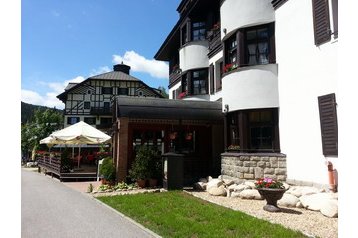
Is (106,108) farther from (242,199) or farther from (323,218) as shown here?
(323,218)

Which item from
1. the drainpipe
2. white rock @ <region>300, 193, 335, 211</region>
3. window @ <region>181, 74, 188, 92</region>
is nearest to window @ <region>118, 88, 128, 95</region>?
window @ <region>181, 74, 188, 92</region>

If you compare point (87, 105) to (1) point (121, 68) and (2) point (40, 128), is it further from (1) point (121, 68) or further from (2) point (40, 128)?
(1) point (121, 68)

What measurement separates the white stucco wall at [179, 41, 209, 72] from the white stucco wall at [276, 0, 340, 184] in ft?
25.0

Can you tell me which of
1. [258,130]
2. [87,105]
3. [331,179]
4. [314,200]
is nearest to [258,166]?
[258,130]

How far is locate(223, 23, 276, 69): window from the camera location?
13.2 metres

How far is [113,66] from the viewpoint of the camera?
196 ft

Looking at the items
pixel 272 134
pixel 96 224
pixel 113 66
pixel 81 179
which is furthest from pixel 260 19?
pixel 113 66

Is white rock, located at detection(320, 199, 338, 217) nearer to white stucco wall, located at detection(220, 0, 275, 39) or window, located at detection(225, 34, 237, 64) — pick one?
white stucco wall, located at detection(220, 0, 275, 39)

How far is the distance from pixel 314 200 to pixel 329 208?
86 cm

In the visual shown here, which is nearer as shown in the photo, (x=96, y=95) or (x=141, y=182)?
(x=141, y=182)

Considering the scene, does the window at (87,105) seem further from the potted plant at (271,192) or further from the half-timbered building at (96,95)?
the potted plant at (271,192)

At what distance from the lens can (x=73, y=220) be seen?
770 cm

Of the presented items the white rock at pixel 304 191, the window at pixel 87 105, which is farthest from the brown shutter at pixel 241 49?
the window at pixel 87 105
